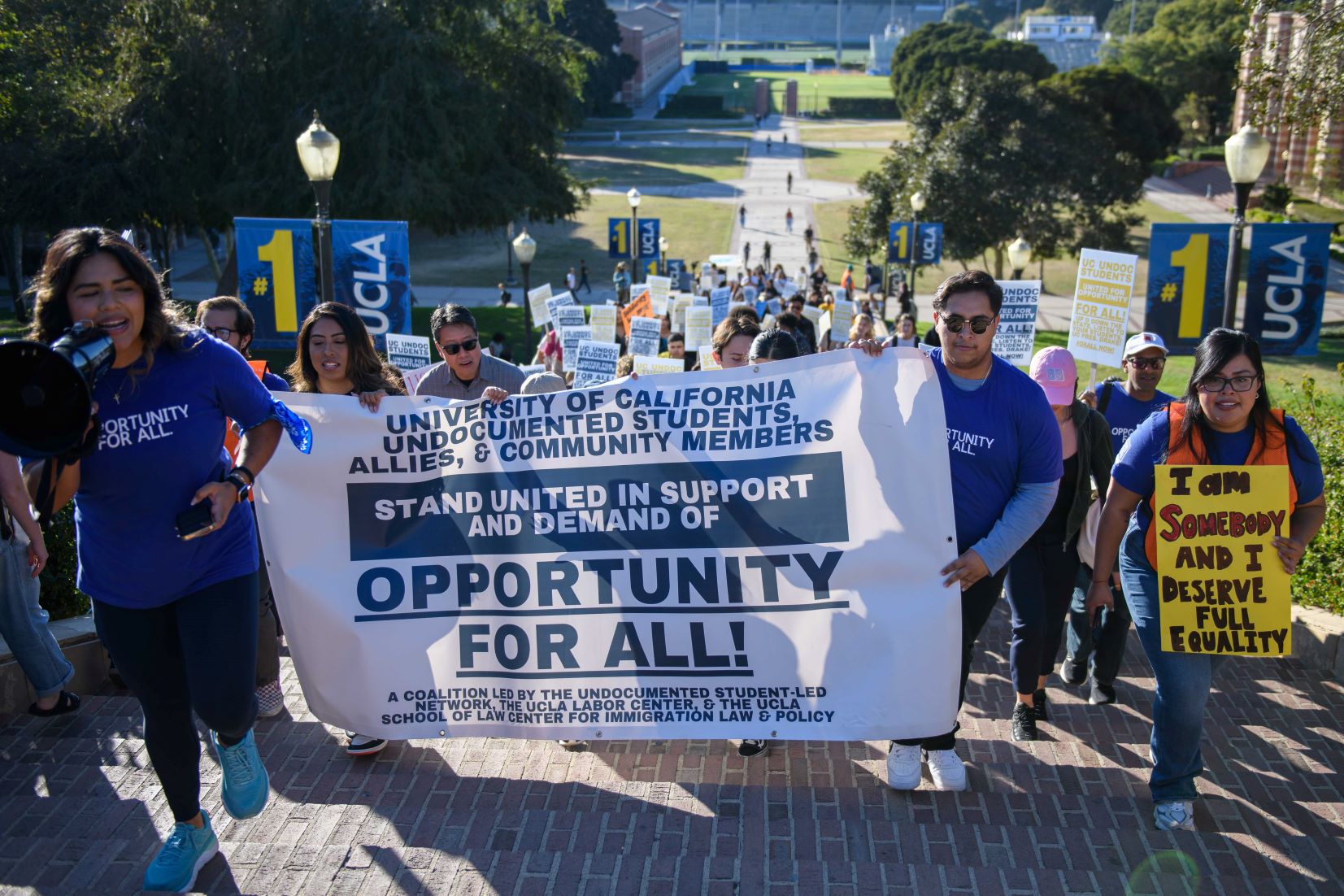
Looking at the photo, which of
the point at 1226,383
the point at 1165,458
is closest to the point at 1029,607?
the point at 1165,458

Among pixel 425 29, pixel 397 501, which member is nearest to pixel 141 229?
pixel 425 29

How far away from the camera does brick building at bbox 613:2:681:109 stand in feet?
350

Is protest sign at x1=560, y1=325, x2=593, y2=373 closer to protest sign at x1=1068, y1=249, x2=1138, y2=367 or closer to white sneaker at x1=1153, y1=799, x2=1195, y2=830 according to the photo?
protest sign at x1=1068, y1=249, x2=1138, y2=367

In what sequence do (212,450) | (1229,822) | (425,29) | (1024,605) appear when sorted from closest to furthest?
(212,450)
(1229,822)
(1024,605)
(425,29)

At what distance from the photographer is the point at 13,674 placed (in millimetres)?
4812

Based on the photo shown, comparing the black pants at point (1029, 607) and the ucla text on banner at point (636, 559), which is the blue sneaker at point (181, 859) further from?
the black pants at point (1029, 607)

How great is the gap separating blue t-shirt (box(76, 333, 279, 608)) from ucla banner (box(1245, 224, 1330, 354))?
8.67m

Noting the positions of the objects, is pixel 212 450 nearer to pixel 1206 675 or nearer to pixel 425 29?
pixel 1206 675

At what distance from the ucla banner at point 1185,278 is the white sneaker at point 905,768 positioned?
7071 millimetres

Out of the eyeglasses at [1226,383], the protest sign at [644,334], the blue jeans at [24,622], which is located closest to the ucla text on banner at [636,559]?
the eyeglasses at [1226,383]

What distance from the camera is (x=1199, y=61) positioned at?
65.6 meters

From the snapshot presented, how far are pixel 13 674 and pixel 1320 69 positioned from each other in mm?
15524

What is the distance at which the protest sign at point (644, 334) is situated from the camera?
13484mm

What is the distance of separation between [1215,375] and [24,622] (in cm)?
450
